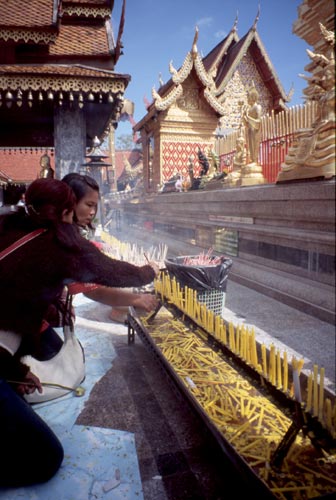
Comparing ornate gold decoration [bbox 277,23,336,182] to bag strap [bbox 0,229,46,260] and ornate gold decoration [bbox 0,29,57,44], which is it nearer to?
bag strap [bbox 0,229,46,260]

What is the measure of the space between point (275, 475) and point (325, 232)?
3.00 m

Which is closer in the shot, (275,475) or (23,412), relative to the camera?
(275,475)

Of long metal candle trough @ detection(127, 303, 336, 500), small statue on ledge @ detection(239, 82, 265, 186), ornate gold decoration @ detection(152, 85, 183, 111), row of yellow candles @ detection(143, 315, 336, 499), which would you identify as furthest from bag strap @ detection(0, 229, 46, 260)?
ornate gold decoration @ detection(152, 85, 183, 111)

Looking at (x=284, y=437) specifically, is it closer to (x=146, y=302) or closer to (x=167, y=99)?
(x=146, y=302)

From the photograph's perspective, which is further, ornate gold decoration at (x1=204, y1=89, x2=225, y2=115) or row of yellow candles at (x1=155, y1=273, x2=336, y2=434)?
ornate gold decoration at (x1=204, y1=89, x2=225, y2=115)

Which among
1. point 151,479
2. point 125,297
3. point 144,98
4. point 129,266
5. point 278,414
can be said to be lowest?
point 151,479

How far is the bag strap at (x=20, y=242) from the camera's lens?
6.62 feet

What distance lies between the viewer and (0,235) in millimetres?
2170

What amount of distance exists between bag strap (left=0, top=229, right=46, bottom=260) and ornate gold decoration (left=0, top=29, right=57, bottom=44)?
7143mm

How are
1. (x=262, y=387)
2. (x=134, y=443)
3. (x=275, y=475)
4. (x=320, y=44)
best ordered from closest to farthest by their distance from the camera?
(x=275, y=475) < (x=262, y=387) < (x=134, y=443) < (x=320, y=44)

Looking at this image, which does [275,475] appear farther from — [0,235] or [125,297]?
[0,235]

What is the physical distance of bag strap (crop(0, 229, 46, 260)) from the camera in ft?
6.62

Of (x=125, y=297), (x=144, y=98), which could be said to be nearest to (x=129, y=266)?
(x=125, y=297)

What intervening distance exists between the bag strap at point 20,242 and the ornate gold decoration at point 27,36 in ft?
23.4
